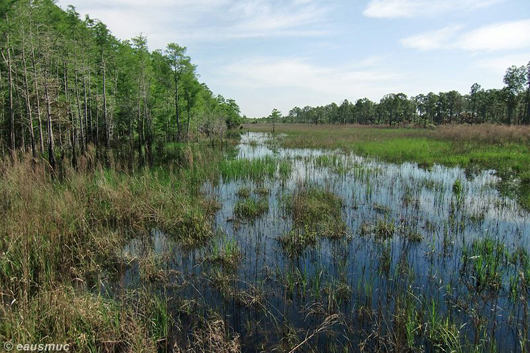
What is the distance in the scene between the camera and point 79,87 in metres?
24.1

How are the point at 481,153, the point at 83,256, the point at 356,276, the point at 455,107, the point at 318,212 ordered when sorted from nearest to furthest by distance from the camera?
the point at 83,256
the point at 356,276
the point at 318,212
the point at 481,153
the point at 455,107

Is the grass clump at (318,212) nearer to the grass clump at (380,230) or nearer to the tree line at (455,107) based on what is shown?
the grass clump at (380,230)

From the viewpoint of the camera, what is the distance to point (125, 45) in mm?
29250

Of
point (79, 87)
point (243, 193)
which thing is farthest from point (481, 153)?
point (79, 87)

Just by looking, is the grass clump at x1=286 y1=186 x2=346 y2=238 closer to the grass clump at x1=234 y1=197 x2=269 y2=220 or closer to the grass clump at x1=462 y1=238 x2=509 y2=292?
the grass clump at x1=234 y1=197 x2=269 y2=220

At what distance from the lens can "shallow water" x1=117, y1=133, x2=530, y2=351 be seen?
3.71m

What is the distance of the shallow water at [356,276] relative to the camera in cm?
371

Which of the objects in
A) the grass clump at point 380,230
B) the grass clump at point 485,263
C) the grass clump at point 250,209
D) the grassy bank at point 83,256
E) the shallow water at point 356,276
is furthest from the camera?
the grass clump at point 250,209

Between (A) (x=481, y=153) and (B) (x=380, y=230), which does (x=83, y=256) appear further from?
(A) (x=481, y=153)

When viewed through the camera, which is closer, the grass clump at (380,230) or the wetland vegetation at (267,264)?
the wetland vegetation at (267,264)

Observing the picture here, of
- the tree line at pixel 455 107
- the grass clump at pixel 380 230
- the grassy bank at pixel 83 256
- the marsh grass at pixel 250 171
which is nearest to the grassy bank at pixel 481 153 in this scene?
the grass clump at pixel 380 230

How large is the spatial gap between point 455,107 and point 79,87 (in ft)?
274

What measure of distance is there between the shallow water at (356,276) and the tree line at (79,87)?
10.8 m

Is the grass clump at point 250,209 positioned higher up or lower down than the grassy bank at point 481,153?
lower down
